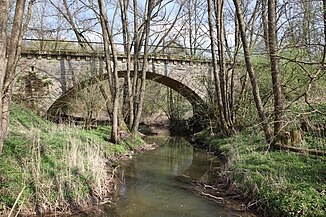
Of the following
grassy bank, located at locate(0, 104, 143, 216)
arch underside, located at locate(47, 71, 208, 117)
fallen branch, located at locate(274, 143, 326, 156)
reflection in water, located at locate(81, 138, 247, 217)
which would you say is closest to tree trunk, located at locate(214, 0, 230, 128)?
reflection in water, located at locate(81, 138, 247, 217)

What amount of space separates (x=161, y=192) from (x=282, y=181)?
90.0 inches

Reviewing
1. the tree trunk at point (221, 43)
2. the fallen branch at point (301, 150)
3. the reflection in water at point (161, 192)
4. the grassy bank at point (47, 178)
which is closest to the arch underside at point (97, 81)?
the tree trunk at point (221, 43)

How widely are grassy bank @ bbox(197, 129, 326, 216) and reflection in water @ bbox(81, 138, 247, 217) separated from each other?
1.99 ft

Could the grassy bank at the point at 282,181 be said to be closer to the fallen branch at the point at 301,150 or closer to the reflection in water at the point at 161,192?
the fallen branch at the point at 301,150

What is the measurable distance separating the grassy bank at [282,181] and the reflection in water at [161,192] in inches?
23.8

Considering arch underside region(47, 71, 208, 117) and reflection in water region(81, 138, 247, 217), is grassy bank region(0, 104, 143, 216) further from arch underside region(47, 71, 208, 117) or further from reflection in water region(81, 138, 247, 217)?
arch underside region(47, 71, 208, 117)

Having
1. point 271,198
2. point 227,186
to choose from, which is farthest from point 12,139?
point 271,198

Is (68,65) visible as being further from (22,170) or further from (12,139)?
(22,170)

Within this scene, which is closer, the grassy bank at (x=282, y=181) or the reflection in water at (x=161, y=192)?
the grassy bank at (x=282, y=181)

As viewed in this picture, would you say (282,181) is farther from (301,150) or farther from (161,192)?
(161,192)

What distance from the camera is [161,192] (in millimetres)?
5773

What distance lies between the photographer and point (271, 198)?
14.9 feet

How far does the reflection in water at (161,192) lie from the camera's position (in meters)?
4.77

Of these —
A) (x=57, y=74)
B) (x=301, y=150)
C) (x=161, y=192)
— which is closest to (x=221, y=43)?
(x=301, y=150)
